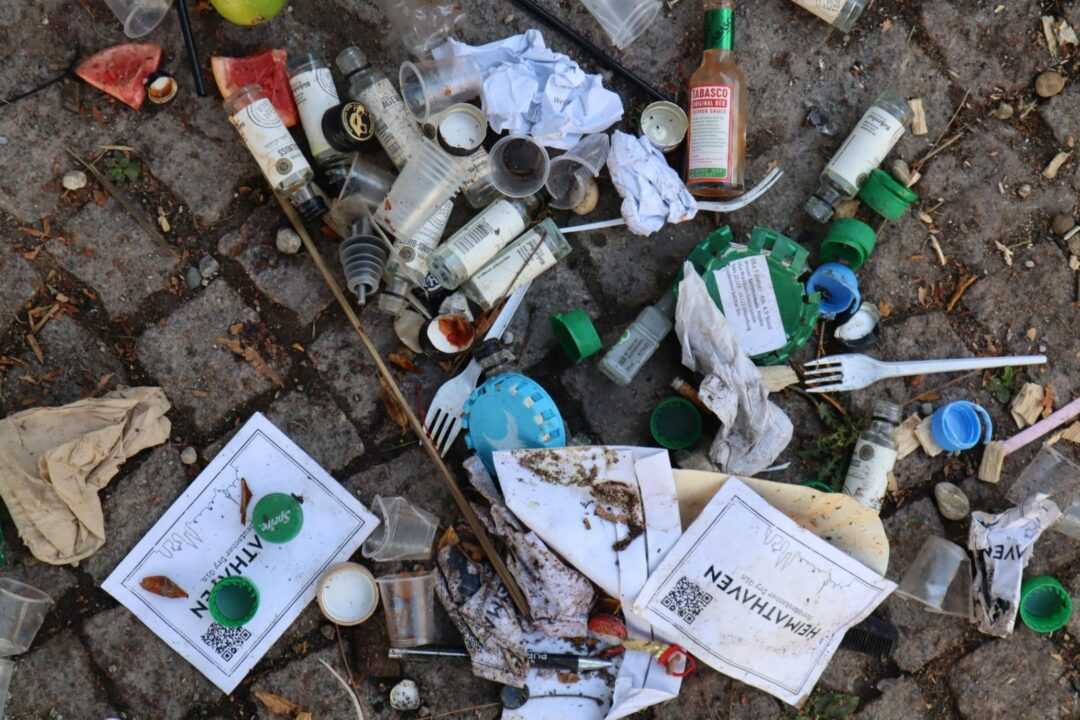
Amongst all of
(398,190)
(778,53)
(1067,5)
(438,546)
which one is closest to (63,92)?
(398,190)

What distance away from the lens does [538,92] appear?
2.88 meters

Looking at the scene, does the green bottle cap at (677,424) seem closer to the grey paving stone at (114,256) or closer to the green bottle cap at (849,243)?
the green bottle cap at (849,243)

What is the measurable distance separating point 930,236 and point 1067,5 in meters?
0.96

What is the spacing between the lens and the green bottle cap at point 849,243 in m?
2.93

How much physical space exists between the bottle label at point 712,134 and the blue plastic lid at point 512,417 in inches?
35.0

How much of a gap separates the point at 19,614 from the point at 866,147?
305cm

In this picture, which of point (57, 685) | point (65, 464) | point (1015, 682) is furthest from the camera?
point (1015, 682)

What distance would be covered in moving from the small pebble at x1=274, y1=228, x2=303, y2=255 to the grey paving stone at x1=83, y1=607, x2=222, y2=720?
1.24m

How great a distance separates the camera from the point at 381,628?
2.88 meters

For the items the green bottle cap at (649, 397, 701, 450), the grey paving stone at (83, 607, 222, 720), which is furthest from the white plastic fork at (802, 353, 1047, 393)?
the grey paving stone at (83, 607, 222, 720)

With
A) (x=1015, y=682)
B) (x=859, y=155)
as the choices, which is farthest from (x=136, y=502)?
(x=1015, y=682)

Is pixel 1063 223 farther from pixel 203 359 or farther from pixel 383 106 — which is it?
pixel 203 359

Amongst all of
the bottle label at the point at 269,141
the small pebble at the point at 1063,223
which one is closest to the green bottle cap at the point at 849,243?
the small pebble at the point at 1063,223

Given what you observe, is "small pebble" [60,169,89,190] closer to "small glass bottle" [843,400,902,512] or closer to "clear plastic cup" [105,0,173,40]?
"clear plastic cup" [105,0,173,40]
